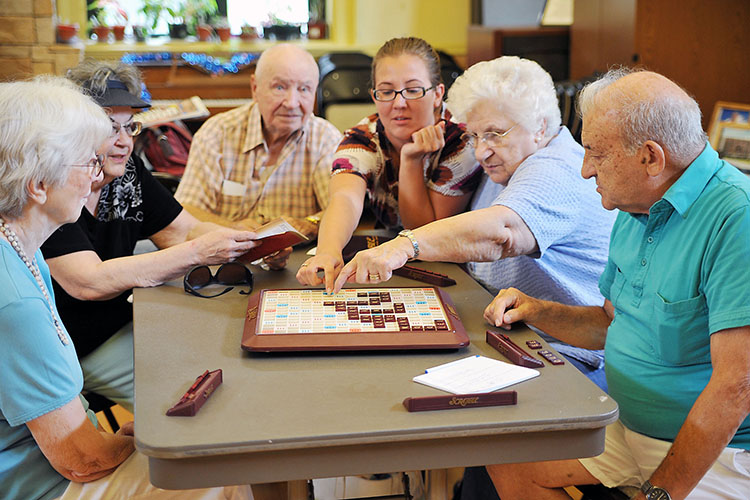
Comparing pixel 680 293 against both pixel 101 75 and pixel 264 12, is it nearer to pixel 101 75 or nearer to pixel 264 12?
pixel 101 75

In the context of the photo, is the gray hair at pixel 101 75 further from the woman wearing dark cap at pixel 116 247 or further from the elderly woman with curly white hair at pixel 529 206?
the elderly woman with curly white hair at pixel 529 206

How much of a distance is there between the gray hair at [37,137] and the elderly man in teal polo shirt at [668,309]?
0.90 metres

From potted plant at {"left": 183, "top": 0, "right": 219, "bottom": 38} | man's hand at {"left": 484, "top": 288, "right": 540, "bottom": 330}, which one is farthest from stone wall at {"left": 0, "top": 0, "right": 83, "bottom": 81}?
man's hand at {"left": 484, "top": 288, "right": 540, "bottom": 330}

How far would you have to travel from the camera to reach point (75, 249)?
196 cm

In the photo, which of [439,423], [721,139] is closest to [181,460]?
[439,423]

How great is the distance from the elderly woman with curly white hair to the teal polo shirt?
274 millimetres

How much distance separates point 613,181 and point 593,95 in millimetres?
224

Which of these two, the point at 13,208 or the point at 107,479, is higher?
the point at 13,208

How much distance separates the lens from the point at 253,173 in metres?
2.95

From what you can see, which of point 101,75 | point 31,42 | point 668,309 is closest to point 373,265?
point 668,309

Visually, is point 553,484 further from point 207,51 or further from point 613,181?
point 207,51

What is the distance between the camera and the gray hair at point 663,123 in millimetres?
1431

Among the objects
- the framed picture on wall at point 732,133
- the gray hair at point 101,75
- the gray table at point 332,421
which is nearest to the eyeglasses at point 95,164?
the gray table at point 332,421

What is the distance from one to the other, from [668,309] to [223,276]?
3.46ft
